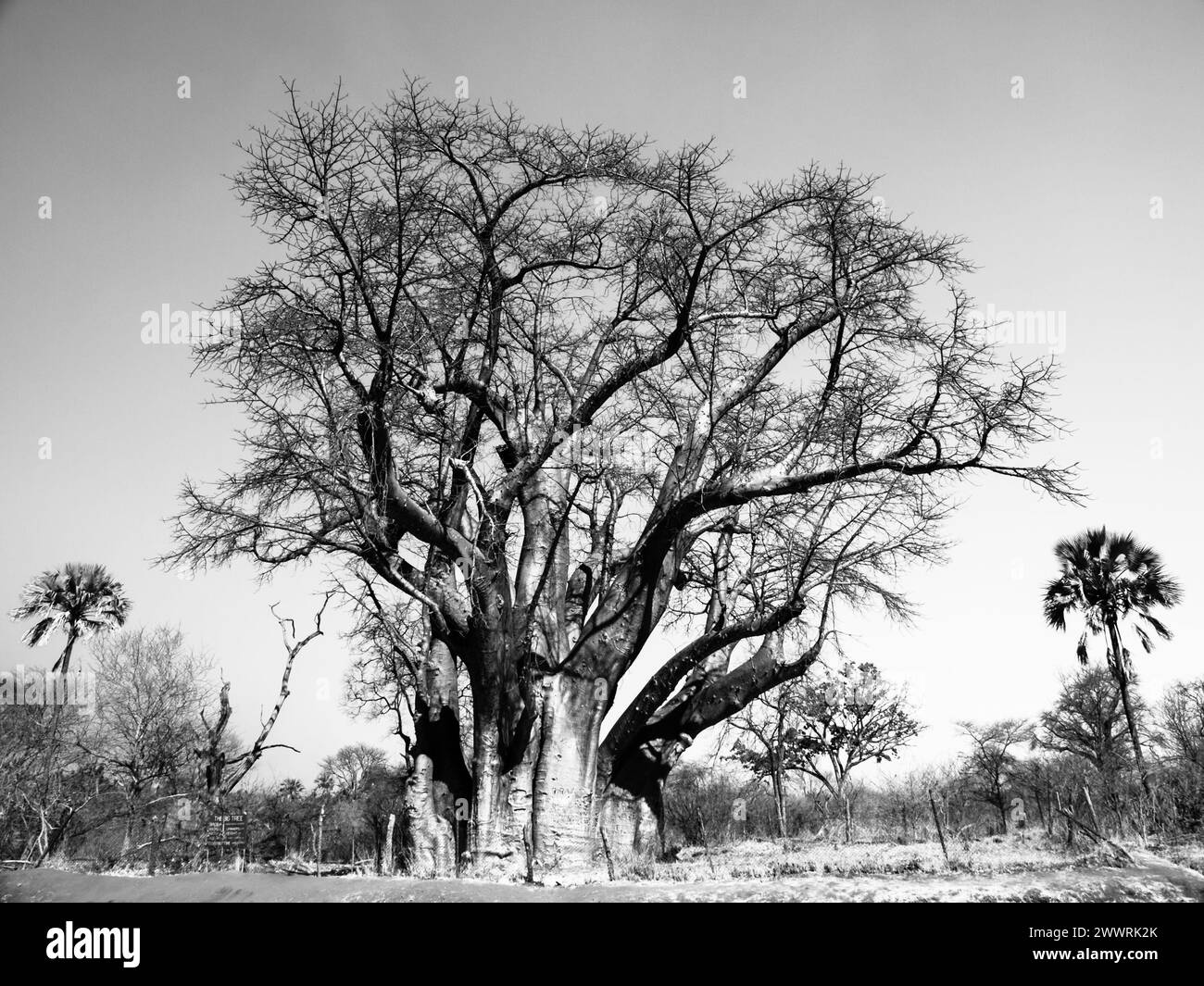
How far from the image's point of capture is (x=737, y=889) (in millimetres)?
3674

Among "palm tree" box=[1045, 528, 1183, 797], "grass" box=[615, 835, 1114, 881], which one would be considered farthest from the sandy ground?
"palm tree" box=[1045, 528, 1183, 797]

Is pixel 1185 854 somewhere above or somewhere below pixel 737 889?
below

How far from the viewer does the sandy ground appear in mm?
3600

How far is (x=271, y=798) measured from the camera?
21344 millimetres

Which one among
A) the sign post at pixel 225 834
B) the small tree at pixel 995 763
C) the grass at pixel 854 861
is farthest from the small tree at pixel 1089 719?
the sign post at pixel 225 834

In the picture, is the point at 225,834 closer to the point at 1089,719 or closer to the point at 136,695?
the point at 136,695

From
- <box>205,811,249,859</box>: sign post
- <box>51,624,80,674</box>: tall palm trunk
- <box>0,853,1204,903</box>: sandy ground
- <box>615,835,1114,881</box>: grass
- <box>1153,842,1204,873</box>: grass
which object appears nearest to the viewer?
<box>0,853,1204,903</box>: sandy ground

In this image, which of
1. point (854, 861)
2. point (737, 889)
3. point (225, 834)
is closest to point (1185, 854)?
point (854, 861)

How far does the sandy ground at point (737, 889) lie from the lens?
3600mm

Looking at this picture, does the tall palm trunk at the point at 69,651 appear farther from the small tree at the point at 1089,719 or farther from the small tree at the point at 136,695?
the small tree at the point at 1089,719

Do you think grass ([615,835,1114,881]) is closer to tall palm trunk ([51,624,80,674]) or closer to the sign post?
the sign post
